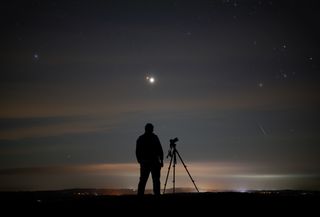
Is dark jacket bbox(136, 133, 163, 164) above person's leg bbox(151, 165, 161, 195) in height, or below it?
above

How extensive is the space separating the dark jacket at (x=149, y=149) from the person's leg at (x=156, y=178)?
0.23 m

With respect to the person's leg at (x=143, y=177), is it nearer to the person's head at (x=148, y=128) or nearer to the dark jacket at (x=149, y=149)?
the dark jacket at (x=149, y=149)

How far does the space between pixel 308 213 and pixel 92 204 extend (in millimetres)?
5845

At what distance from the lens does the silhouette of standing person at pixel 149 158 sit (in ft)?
46.9

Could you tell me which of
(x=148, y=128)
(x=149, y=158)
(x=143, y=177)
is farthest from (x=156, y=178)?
(x=148, y=128)

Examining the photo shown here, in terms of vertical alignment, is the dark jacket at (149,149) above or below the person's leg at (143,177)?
above

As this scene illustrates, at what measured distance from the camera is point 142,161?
566 inches

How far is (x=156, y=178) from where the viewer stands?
14.4 m

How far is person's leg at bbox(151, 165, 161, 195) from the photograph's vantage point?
46.7 feet

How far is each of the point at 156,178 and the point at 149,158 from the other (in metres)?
0.69

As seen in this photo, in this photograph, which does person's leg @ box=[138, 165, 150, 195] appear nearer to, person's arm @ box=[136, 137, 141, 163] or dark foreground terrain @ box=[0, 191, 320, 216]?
person's arm @ box=[136, 137, 141, 163]

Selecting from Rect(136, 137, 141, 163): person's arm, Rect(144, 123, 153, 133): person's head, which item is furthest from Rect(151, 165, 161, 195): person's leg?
Rect(144, 123, 153, 133): person's head

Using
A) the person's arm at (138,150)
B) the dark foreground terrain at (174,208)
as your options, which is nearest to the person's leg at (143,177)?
the person's arm at (138,150)

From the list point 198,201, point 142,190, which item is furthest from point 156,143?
point 198,201
